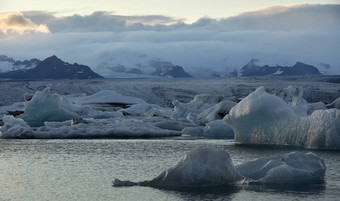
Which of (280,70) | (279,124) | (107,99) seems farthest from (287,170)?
(280,70)

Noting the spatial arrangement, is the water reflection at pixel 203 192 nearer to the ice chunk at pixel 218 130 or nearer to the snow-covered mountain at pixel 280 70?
the ice chunk at pixel 218 130

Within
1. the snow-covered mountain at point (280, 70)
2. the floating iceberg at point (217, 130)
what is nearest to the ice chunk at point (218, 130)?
the floating iceberg at point (217, 130)

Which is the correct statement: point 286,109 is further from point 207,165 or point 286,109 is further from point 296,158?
point 207,165

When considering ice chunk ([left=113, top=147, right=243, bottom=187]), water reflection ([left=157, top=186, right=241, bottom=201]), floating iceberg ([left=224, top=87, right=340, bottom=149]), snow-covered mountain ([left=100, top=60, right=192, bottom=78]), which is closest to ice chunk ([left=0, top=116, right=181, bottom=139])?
floating iceberg ([left=224, top=87, right=340, bottom=149])

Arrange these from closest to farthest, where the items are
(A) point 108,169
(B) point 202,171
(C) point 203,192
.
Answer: (C) point 203,192 → (B) point 202,171 → (A) point 108,169

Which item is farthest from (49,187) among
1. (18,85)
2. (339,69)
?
(339,69)

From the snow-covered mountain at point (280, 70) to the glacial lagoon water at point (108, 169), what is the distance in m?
101

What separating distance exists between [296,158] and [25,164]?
529cm

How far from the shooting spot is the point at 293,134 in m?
15.6

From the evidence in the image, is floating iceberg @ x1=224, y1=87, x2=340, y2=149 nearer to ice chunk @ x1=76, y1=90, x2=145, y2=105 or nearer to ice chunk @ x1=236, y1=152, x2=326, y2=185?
ice chunk @ x1=236, y1=152, x2=326, y2=185

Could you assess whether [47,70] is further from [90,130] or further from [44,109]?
[90,130]

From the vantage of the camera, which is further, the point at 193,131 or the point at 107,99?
the point at 107,99

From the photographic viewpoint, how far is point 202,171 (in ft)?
29.5

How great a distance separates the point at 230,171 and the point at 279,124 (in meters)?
7.06
